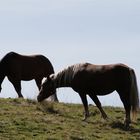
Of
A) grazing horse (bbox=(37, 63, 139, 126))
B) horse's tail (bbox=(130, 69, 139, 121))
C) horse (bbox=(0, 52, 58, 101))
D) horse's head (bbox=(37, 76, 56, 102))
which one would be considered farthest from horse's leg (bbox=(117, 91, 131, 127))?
horse (bbox=(0, 52, 58, 101))

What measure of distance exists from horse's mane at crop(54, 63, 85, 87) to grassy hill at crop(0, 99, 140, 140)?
2.91 feet

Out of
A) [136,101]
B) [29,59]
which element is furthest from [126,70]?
[29,59]

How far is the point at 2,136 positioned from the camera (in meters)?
15.4

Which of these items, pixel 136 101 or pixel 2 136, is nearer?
pixel 2 136

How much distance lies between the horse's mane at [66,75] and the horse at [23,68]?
11.2ft

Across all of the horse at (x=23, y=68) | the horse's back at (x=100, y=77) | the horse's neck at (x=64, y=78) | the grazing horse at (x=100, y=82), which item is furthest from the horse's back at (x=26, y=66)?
the horse's back at (x=100, y=77)

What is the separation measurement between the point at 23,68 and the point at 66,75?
551 centimetres

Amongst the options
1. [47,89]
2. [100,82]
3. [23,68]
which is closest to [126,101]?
[100,82]

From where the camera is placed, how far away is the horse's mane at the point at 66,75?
1950 centimetres

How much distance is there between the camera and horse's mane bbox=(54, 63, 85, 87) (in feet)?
64.0

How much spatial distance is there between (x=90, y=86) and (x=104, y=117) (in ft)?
3.78

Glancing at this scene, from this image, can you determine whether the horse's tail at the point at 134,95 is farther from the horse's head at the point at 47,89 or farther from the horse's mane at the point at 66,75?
the horse's head at the point at 47,89

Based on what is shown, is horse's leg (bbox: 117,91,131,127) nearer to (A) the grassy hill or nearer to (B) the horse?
(A) the grassy hill

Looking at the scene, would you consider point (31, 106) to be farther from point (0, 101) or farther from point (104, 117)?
point (104, 117)
